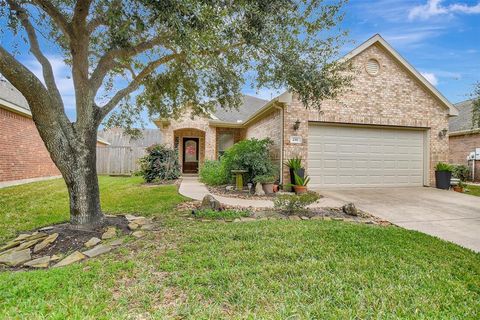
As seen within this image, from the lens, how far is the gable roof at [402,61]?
32.7 ft

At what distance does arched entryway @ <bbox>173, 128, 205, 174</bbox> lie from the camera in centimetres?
1661

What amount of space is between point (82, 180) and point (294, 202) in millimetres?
4094

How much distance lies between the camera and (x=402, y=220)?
5918 mm

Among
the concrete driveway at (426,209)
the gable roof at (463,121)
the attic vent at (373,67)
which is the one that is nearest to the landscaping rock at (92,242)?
the concrete driveway at (426,209)

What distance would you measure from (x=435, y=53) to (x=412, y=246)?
31.9 ft

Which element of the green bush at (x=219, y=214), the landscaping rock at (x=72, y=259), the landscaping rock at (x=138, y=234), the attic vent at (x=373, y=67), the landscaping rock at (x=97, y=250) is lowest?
the landscaping rock at (x=72, y=259)

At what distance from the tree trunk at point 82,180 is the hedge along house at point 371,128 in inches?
217

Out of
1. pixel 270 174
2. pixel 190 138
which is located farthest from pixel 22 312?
pixel 190 138


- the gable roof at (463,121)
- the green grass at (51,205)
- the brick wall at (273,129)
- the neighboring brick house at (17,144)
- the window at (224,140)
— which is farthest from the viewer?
the window at (224,140)

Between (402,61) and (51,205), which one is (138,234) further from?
(402,61)

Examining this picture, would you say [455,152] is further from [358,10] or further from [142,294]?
[142,294]

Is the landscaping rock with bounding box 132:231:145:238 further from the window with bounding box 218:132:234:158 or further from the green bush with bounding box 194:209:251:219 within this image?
the window with bounding box 218:132:234:158

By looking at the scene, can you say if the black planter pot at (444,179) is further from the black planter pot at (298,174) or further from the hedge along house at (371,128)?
the black planter pot at (298,174)

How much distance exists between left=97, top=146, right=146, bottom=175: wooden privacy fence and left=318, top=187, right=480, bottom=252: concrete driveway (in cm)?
1256
